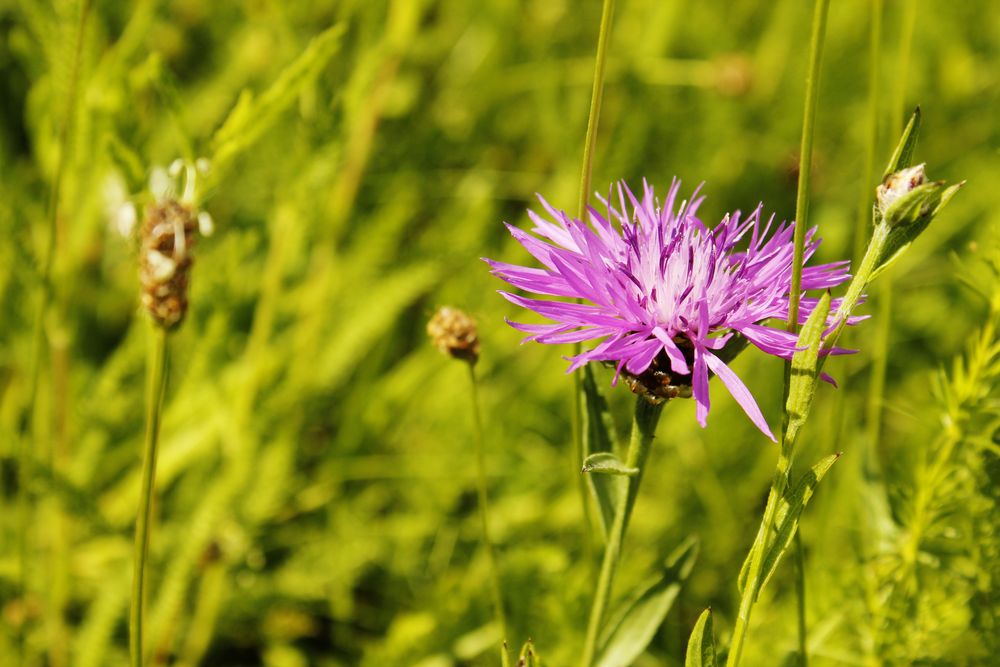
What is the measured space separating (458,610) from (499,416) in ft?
1.44

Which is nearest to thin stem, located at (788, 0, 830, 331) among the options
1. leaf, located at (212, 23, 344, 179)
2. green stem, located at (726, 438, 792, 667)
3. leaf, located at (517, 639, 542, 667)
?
green stem, located at (726, 438, 792, 667)

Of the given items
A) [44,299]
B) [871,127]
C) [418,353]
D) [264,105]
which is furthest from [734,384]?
[418,353]

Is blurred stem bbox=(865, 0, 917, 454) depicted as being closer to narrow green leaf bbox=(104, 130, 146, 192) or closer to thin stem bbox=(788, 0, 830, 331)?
thin stem bbox=(788, 0, 830, 331)

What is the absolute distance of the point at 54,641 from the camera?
4.33 feet

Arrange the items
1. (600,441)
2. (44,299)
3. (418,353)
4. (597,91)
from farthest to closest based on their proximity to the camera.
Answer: (418,353)
(44,299)
(600,441)
(597,91)

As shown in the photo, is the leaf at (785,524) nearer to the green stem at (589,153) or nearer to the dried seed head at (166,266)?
the green stem at (589,153)

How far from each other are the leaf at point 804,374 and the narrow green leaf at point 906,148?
130mm

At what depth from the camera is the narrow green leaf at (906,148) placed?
752 millimetres

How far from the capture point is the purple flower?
2.61ft

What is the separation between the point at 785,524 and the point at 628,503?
158 mm

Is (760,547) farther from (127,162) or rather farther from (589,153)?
(127,162)

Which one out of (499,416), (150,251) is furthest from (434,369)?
(150,251)

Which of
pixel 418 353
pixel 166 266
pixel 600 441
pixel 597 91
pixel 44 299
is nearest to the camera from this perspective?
pixel 166 266

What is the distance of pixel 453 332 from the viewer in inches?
38.7
